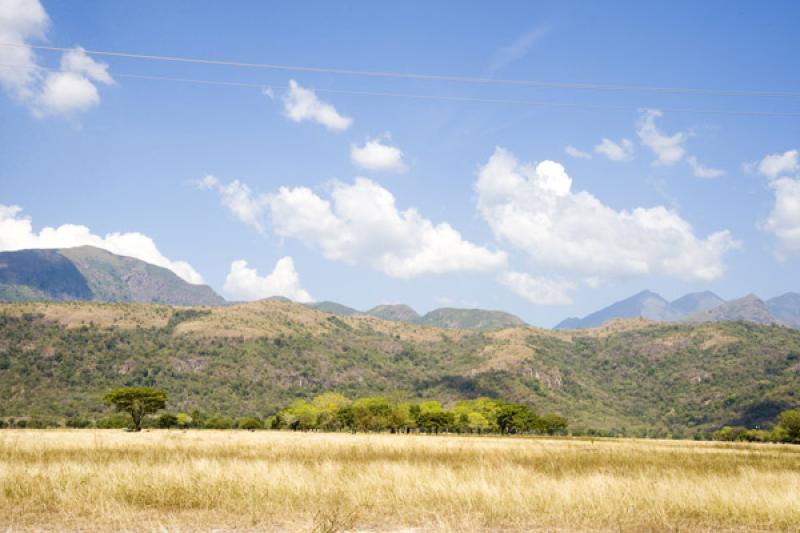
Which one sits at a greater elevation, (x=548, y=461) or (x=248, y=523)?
(x=248, y=523)

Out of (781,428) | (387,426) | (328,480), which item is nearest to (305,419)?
(387,426)

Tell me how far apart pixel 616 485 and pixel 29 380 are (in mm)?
211236

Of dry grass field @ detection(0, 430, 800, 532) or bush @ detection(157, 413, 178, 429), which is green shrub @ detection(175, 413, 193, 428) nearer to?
bush @ detection(157, 413, 178, 429)

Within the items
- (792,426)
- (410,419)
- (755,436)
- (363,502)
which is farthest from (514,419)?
(363,502)

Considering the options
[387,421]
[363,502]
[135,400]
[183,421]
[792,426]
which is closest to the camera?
[363,502]

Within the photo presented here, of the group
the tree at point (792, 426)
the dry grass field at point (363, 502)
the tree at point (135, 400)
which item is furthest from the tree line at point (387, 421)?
the dry grass field at point (363, 502)

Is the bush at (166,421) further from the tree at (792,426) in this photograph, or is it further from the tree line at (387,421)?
the tree at (792,426)

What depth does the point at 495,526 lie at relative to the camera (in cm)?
1073

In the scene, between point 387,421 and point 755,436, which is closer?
point 387,421

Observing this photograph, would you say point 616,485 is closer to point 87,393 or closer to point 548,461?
point 548,461

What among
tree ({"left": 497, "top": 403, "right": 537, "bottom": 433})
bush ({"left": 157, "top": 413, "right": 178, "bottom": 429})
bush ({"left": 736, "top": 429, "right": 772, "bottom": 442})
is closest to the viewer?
bush ({"left": 736, "top": 429, "right": 772, "bottom": 442})

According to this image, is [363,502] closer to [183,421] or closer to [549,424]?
[549,424]

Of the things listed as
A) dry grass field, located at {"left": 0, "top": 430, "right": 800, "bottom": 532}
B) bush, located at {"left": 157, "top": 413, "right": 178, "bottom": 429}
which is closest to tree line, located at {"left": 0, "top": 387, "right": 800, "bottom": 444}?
bush, located at {"left": 157, "top": 413, "right": 178, "bottom": 429}

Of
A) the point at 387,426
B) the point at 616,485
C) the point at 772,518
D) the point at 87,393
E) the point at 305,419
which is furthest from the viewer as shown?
the point at 87,393
